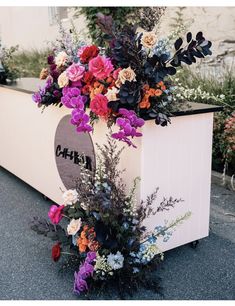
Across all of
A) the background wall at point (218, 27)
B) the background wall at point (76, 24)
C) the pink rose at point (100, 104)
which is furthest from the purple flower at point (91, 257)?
the background wall at point (218, 27)

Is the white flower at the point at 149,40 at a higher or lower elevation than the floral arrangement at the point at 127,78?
higher

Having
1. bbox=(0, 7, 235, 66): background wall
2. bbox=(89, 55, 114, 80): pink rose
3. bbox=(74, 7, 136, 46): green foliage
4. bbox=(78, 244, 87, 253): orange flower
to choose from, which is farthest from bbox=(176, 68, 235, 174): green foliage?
bbox=(74, 7, 136, 46): green foliage

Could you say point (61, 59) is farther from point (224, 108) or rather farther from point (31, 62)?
point (31, 62)

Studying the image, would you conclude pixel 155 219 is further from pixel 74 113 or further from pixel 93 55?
pixel 93 55

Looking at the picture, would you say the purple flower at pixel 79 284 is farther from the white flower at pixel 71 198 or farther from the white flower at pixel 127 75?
the white flower at pixel 127 75

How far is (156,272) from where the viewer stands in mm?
2680

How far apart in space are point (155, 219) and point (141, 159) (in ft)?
1.42

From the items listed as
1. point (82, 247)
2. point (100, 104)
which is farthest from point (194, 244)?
point (100, 104)

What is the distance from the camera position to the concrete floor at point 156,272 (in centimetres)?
246

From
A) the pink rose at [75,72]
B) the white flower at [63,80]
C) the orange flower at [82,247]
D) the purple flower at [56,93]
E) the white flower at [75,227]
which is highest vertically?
the pink rose at [75,72]

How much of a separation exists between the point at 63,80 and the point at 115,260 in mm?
1135

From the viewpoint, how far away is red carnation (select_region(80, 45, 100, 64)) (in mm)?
2592

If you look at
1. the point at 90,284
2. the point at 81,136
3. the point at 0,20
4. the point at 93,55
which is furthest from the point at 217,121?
the point at 0,20

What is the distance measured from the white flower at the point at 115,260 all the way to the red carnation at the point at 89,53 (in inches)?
46.1
